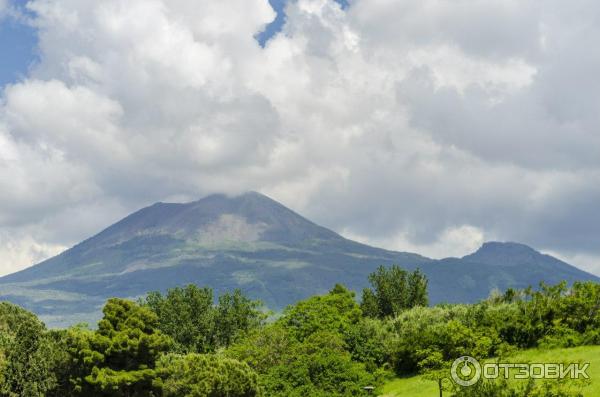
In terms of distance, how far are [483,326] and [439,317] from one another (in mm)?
9581

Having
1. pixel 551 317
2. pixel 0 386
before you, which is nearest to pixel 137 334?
pixel 0 386

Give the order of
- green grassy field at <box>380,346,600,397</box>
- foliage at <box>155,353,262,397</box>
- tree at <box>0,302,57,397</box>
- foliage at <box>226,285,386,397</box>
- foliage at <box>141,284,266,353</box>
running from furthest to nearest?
foliage at <box>141,284,266,353</box> → foliage at <box>226,285,386,397</box> → foliage at <box>155,353,262,397</box> → tree at <box>0,302,57,397</box> → green grassy field at <box>380,346,600,397</box>

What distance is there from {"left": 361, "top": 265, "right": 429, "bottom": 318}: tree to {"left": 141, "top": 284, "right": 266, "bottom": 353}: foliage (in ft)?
73.0

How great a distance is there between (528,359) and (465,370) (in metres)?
14.0

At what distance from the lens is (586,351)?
60.9 m

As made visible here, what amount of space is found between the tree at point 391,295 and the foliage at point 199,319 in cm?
2225

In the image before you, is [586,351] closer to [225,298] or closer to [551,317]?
[551,317]

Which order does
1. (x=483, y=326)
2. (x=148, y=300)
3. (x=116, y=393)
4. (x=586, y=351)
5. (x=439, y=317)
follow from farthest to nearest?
(x=148, y=300), (x=439, y=317), (x=483, y=326), (x=116, y=393), (x=586, y=351)

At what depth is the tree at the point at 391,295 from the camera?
125 meters

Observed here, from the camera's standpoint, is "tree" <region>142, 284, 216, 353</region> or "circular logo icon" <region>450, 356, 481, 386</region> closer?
"circular logo icon" <region>450, 356, 481, 386</region>

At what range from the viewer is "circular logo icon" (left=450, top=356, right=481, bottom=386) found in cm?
4233

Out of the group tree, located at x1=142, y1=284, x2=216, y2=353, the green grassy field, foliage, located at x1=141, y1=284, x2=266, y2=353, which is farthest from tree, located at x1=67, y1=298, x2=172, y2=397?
foliage, located at x1=141, y1=284, x2=266, y2=353

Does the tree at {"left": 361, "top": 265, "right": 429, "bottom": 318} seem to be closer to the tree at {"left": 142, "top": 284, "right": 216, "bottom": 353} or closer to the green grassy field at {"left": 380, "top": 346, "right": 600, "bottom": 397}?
the tree at {"left": 142, "top": 284, "right": 216, "bottom": 353}

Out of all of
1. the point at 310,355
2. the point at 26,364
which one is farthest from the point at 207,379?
the point at 26,364
